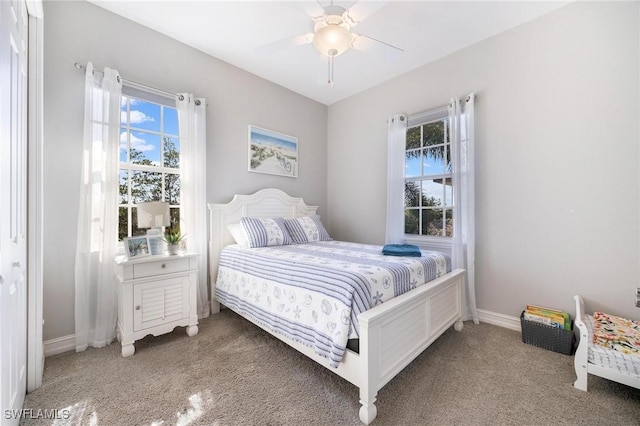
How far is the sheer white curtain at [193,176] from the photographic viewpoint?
2701mm

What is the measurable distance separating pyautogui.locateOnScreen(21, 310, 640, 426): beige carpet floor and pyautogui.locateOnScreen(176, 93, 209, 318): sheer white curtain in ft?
2.98

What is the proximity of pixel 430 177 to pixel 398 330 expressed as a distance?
6.90ft

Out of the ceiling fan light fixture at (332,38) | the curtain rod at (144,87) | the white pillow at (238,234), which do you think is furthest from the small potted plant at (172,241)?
the ceiling fan light fixture at (332,38)

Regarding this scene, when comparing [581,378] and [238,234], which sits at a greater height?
[238,234]

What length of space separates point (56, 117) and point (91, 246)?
1060 mm

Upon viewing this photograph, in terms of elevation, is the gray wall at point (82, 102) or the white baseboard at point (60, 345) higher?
the gray wall at point (82, 102)

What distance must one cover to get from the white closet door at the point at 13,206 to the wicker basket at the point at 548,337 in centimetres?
326

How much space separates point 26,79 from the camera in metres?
1.58

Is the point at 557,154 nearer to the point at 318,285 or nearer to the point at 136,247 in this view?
the point at 318,285

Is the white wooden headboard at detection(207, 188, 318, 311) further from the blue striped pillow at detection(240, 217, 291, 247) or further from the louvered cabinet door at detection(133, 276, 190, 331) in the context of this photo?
the louvered cabinet door at detection(133, 276, 190, 331)

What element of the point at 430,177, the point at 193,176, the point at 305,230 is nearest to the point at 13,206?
the point at 193,176

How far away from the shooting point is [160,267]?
86.7 inches

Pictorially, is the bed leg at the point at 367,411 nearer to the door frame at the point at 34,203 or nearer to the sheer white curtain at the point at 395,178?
the door frame at the point at 34,203

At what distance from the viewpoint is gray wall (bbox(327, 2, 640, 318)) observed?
2057mm
